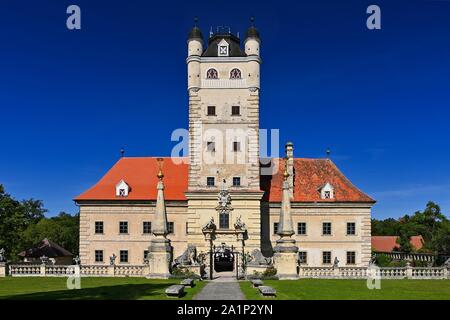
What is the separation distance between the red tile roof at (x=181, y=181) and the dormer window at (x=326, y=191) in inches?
15.5

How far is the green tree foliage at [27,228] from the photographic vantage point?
45250 mm

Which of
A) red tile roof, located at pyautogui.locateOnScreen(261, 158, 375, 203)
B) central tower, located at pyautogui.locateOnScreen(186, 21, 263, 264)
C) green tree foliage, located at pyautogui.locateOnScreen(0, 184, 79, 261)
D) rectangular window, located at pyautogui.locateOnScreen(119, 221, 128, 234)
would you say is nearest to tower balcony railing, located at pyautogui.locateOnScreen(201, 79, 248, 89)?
central tower, located at pyautogui.locateOnScreen(186, 21, 263, 264)

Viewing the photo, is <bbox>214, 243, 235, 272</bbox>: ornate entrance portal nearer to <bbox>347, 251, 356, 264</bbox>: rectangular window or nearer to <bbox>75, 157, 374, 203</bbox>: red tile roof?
<bbox>75, 157, 374, 203</bbox>: red tile roof

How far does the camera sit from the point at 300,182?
158 ft

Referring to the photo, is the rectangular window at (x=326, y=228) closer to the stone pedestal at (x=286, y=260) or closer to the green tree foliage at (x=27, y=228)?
the stone pedestal at (x=286, y=260)

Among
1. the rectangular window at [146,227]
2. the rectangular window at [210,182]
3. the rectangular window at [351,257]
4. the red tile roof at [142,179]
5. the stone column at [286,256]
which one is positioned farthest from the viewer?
the red tile roof at [142,179]

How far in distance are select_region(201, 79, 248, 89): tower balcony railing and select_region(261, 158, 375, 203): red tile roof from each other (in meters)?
9.07

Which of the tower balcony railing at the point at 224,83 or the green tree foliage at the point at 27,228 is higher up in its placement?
the tower balcony railing at the point at 224,83

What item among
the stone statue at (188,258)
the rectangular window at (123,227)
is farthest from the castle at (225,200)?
the stone statue at (188,258)

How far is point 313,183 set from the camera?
48.0 m

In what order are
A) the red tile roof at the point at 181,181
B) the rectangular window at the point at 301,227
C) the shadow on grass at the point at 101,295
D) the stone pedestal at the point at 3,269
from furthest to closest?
the red tile roof at the point at 181,181, the rectangular window at the point at 301,227, the stone pedestal at the point at 3,269, the shadow on grass at the point at 101,295

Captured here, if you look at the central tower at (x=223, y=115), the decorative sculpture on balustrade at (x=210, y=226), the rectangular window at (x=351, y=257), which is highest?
the central tower at (x=223, y=115)
